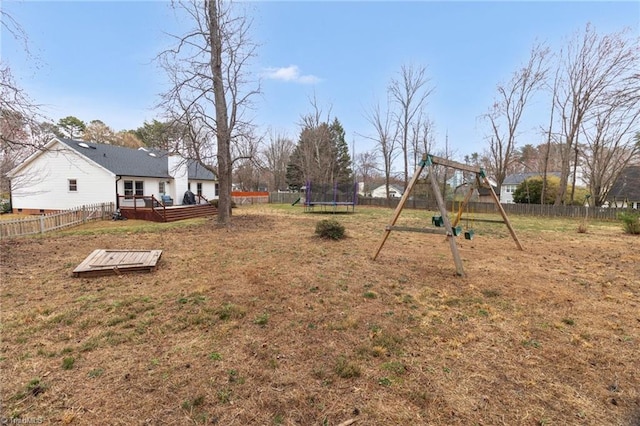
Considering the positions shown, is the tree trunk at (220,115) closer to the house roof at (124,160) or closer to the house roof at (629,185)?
the house roof at (124,160)

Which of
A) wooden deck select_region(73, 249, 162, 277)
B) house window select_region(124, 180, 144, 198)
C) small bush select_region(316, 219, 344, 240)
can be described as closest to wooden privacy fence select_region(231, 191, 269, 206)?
house window select_region(124, 180, 144, 198)

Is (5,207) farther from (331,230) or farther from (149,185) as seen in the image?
(331,230)

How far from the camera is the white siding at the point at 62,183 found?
56.3 feet

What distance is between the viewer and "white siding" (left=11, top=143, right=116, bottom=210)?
17.2 meters

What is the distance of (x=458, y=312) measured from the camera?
3.53 m

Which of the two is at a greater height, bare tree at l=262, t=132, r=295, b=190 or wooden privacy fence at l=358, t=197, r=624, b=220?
bare tree at l=262, t=132, r=295, b=190

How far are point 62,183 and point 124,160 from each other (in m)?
3.65

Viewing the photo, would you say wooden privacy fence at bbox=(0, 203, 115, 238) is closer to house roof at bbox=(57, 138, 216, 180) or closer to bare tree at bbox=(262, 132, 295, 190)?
house roof at bbox=(57, 138, 216, 180)

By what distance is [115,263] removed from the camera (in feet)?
16.4

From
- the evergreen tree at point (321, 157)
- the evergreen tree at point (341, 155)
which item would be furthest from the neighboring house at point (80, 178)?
the evergreen tree at point (341, 155)

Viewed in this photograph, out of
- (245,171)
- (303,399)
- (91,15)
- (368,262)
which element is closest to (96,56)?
(91,15)

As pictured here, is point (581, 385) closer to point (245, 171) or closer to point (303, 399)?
point (303, 399)

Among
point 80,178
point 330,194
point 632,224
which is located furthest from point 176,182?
point 632,224

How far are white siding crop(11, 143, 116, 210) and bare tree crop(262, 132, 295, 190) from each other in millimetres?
25627
